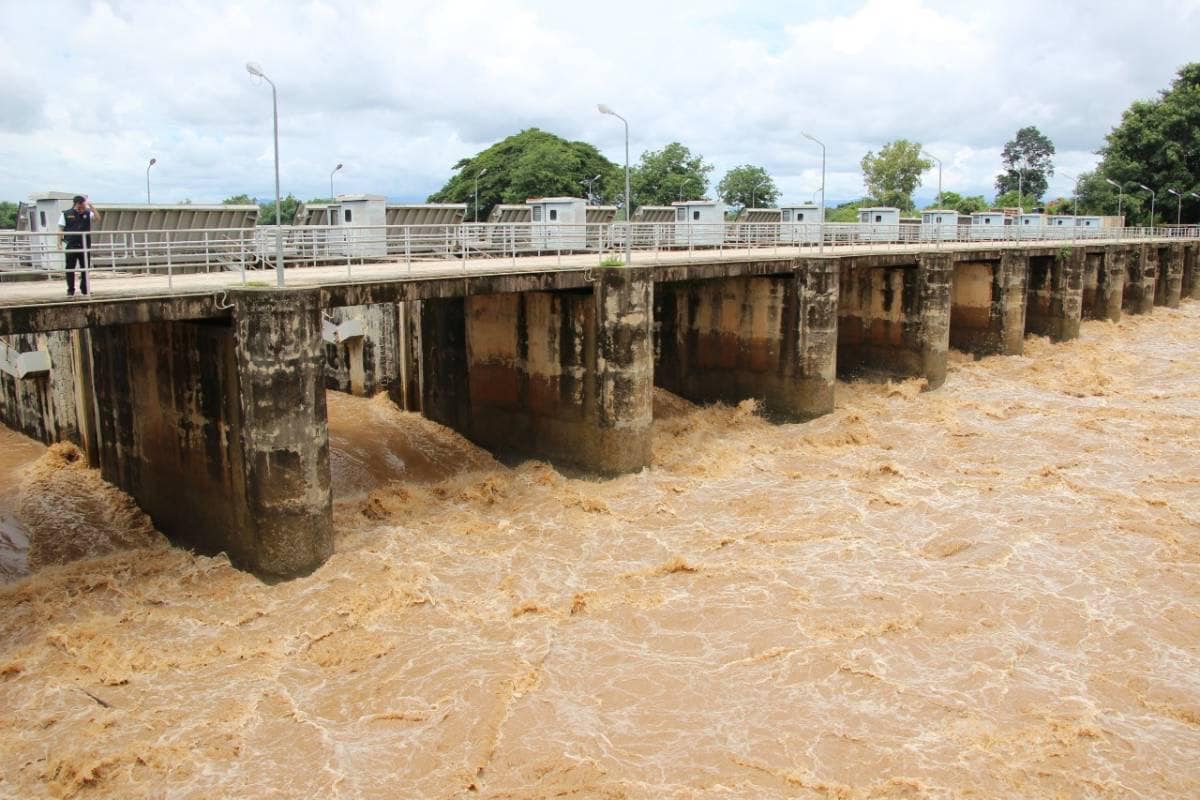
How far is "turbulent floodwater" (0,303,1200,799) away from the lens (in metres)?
11.6

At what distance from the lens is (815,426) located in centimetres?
2859

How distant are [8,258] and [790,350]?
795 inches

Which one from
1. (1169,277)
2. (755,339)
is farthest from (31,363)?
(1169,277)

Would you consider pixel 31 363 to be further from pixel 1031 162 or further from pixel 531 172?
pixel 1031 162

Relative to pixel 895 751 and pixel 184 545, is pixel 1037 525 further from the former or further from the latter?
pixel 184 545

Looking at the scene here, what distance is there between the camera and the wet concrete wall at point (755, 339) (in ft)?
94.8

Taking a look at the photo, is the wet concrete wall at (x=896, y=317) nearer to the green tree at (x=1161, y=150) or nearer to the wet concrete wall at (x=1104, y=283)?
the wet concrete wall at (x=1104, y=283)

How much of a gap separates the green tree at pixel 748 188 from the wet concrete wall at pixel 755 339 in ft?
172

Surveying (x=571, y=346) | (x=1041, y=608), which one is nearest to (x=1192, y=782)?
(x=1041, y=608)

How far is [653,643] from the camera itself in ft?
48.4

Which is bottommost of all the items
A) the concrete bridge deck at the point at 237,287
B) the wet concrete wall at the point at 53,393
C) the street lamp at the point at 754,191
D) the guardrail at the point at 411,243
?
the wet concrete wall at the point at 53,393

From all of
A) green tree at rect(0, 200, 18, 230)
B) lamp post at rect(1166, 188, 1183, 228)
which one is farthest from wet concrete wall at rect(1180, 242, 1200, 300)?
green tree at rect(0, 200, 18, 230)

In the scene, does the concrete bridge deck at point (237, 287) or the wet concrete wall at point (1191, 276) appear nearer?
the concrete bridge deck at point (237, 287)

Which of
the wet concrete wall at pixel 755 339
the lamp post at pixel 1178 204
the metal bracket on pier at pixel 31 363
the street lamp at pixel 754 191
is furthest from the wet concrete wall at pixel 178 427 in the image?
the lamp post at pixel 1178 204
